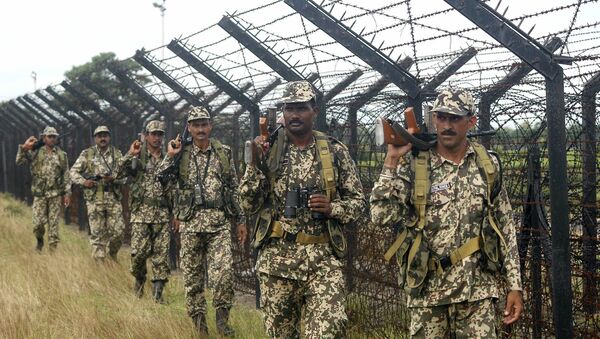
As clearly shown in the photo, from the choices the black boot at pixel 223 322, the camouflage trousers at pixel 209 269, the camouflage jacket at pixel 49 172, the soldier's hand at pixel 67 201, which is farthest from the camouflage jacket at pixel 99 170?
the black boot at pixel 223 322

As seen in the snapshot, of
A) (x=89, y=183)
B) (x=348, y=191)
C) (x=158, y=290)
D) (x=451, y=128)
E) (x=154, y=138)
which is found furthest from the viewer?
(x=89, y=183)

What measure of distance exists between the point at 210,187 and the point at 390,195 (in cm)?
257

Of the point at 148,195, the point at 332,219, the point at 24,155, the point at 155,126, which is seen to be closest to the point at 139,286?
the point at 148,195

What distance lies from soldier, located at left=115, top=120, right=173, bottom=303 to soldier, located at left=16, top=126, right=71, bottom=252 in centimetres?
323

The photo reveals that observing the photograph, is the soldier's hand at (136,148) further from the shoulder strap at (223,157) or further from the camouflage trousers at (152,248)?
the shoulder strap at (223,157)

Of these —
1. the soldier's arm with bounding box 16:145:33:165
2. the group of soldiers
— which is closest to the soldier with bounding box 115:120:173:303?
the group of soldiers

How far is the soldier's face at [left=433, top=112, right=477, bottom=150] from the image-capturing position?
3.33 m

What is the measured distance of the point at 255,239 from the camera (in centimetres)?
415

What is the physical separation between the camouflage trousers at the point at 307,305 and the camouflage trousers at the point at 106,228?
5.20 m

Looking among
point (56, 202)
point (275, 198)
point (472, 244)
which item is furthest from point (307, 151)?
point (56, 202)

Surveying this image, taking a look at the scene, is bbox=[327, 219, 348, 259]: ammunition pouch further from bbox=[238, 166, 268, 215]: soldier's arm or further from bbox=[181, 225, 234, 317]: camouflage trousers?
bbox=[181, 225, 234, 317]: camouflage trousers

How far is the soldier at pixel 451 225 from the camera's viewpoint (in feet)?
10.7

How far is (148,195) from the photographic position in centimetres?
713

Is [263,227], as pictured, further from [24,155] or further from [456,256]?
[24,155]
